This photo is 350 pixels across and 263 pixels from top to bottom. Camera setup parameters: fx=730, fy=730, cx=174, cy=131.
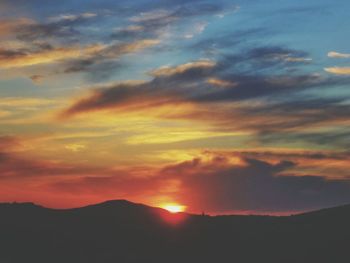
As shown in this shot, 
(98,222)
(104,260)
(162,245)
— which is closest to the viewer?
(104,260)

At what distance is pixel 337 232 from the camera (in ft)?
281

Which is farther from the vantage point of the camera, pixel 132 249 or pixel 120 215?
pixel 120 215

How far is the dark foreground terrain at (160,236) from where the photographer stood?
80.6m

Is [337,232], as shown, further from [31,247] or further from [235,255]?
[31,247]

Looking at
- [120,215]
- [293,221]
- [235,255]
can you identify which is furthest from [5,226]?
[293,221]

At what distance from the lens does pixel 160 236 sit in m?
86.7

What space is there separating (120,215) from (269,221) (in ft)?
62.3

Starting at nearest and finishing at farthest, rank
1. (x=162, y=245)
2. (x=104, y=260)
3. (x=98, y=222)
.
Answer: (x=104, y=260), (x=162, y=245), (x=98, y=222)

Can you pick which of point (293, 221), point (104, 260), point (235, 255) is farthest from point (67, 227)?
point (293, 221)

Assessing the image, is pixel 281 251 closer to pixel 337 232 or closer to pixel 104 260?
pixel 337 232

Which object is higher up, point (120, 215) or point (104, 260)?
point (120, 215)

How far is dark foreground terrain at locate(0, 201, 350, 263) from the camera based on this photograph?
265 ft

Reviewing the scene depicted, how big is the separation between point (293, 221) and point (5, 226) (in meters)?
35.6

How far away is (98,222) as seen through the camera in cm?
9056
